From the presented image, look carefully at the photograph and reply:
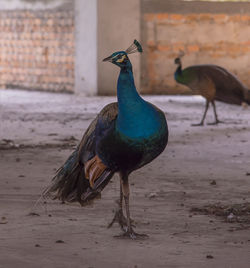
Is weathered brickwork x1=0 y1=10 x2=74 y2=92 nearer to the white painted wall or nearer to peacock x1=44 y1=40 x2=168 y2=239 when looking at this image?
the white painted wall

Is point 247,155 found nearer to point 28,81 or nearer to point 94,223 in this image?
point 94,223

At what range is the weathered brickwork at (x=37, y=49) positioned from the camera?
19.1m

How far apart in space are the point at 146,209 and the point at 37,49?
550 inches

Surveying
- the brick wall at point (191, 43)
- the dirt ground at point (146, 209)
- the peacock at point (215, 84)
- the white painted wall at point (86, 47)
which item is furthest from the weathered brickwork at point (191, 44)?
the dirt ground at point (146, 209)

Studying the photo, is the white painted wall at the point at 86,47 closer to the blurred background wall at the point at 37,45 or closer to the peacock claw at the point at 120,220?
the blurred background wall at the point at 37,45

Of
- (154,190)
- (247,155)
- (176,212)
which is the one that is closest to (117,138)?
(176,212)

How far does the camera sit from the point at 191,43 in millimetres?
18562

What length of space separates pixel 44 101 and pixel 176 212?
444 inches

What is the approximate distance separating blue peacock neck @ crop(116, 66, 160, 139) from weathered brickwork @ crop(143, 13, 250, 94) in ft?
43.1

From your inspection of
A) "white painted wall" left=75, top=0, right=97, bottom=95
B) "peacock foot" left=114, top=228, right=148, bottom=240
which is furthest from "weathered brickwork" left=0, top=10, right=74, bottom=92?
"peacock foot" left=114, top=228, right=148, bottom=240

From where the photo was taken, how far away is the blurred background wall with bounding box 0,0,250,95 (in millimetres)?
18078

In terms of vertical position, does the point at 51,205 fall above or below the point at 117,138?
below

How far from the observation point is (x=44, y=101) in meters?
17.3

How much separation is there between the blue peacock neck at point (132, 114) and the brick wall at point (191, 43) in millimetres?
13133
